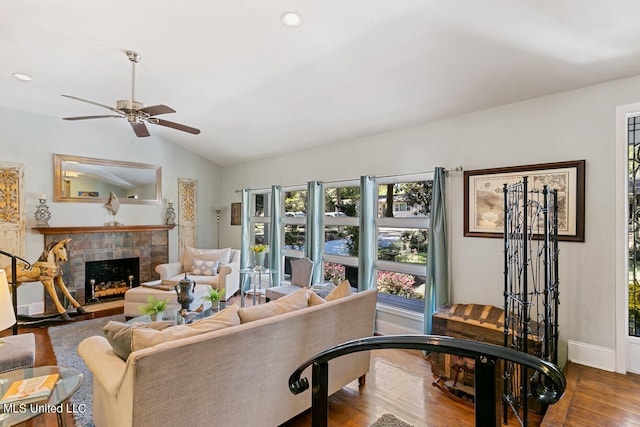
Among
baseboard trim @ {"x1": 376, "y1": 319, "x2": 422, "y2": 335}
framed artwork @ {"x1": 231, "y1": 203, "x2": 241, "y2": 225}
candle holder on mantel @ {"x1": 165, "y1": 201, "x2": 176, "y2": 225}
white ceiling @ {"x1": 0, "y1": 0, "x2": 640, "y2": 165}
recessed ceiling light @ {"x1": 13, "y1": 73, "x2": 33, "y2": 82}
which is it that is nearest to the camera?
white ceiling @ {"x1": 0, "y1": 0, "x2": 640, "y2": 165}

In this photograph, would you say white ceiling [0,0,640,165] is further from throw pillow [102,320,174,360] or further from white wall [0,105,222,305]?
throw pillow [102,320,174,360]

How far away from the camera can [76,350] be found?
354 cm

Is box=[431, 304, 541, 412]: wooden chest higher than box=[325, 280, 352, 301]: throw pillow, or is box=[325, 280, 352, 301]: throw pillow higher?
box=[325, 280, 352, 301]: throw pillow

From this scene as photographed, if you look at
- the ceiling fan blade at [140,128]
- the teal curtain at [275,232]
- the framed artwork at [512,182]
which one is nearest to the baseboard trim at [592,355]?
the framed artwork at [512,182]

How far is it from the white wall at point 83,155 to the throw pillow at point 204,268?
50.3 inches

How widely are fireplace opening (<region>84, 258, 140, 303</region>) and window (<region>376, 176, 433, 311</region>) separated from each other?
4.62 m

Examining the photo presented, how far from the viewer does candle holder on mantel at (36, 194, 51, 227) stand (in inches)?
195

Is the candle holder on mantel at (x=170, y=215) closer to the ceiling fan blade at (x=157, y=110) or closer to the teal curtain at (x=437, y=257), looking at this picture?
the ceiling fan blade at (x=157, y=110)

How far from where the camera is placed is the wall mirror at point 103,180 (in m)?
5.20

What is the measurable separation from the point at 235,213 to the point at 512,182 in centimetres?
531

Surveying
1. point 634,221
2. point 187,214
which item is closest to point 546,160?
point 634,221

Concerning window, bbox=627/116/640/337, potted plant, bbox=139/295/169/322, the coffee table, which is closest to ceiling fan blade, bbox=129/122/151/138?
potted plant, bbox=139/295/169/322

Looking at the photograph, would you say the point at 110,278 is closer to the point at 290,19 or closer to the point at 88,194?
the point at 88,194

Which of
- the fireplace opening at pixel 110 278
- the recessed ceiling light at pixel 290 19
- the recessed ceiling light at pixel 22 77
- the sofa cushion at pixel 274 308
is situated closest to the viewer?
the sofa cushion at pixel 274 308
